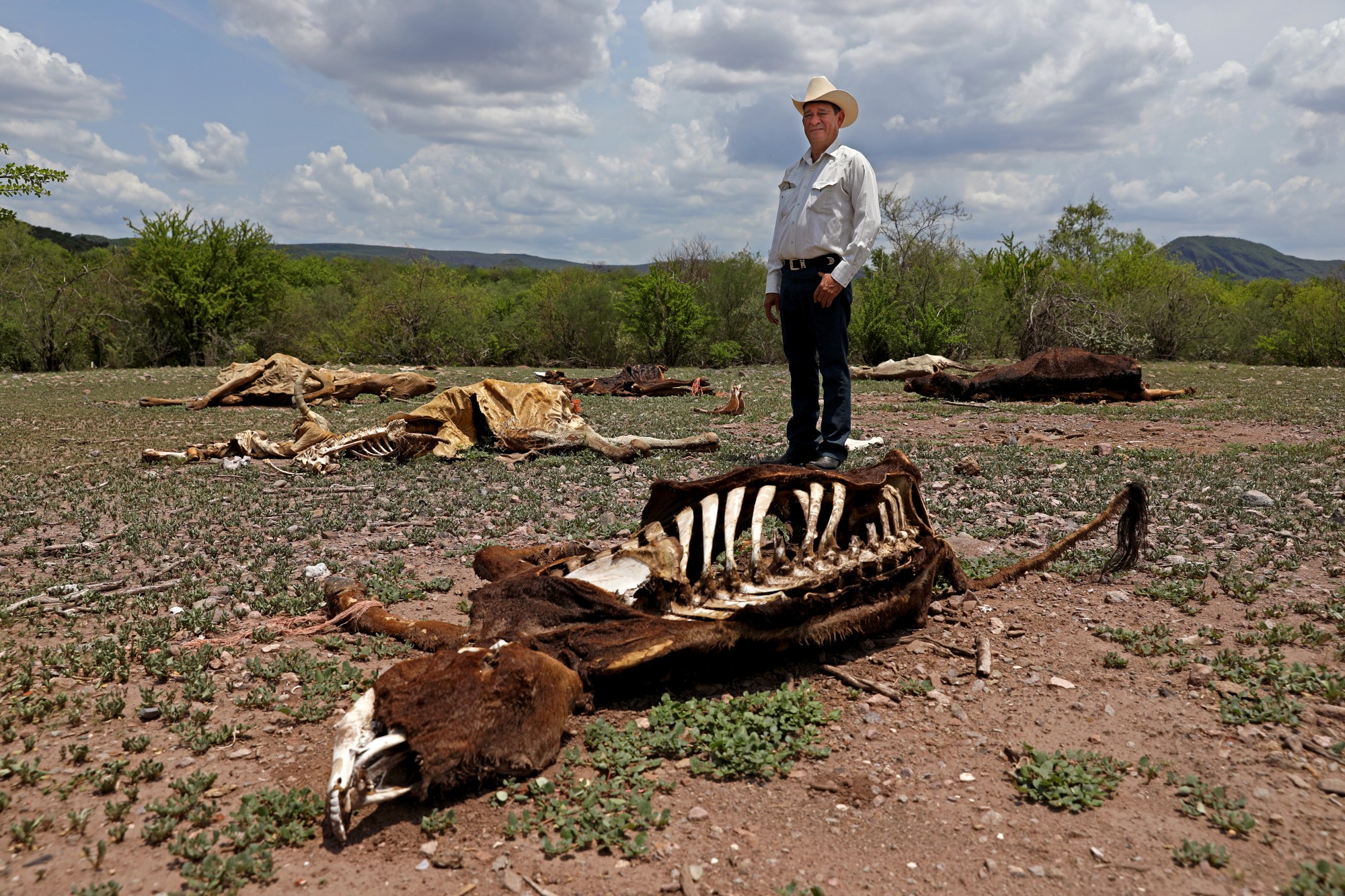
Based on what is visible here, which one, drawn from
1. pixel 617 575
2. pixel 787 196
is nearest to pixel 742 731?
pixel 617 575

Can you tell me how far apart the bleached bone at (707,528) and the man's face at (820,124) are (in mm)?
3649

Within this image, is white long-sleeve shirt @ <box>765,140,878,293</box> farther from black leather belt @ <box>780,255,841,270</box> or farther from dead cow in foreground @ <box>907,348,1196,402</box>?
dead cow in foreground @ <box>907,348,1196,402</box>

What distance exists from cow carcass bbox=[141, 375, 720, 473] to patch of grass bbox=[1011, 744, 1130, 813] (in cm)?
560

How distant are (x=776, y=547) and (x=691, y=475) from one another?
355cm

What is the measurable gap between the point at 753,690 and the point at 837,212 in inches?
155

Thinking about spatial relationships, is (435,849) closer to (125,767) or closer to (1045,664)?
(125,767)

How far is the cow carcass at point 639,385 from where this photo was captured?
15047 millimetres

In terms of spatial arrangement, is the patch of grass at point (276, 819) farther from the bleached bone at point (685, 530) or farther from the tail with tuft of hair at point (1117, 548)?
the tail with tuft of hair at point (1117, 548)

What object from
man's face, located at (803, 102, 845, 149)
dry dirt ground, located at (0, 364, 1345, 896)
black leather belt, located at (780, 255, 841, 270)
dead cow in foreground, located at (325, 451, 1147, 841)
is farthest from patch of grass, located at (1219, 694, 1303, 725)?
man's face, located at (803, 102, 845, 149)

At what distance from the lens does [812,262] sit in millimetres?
6145

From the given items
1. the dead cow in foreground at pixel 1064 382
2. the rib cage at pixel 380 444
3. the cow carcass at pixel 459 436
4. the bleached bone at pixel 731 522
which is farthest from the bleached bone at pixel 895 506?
the dead cow in foreground at pixel 1064 382

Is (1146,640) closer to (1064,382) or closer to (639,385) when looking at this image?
(1064,382)

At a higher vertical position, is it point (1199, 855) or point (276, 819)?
point (1199, 855)

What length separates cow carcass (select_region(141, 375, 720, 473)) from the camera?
8.00 metres
